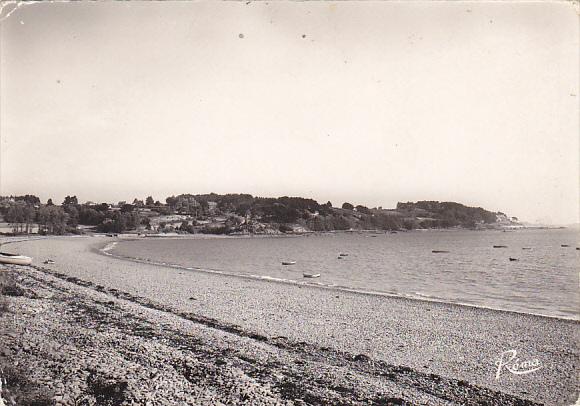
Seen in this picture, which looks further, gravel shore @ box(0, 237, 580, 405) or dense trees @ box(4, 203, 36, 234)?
dense trees @ box(4, 203, 36, 234)

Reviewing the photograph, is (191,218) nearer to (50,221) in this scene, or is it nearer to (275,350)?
(50,221)

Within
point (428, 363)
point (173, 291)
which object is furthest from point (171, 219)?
point (428, 363)

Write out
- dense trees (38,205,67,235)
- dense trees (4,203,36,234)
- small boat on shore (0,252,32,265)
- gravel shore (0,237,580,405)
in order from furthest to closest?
dense trees (38,205,67,235) < dense trees (4,203,36,234) < small boat on shore (0,252,32,265) < gravel shore (0,237,580,405)

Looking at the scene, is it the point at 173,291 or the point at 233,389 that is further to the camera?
the point at 173,291

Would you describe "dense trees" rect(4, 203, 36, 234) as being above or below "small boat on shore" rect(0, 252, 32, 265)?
above

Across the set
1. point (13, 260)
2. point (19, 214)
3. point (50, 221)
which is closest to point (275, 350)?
point (13, 260)

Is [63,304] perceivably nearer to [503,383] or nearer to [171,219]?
[503,383]

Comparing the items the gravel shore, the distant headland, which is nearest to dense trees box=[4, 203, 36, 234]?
the distant headland

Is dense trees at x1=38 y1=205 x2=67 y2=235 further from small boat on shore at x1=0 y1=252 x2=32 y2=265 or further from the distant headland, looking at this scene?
small boat on shore at x1=0 y1=252 x2=32 y2=265
